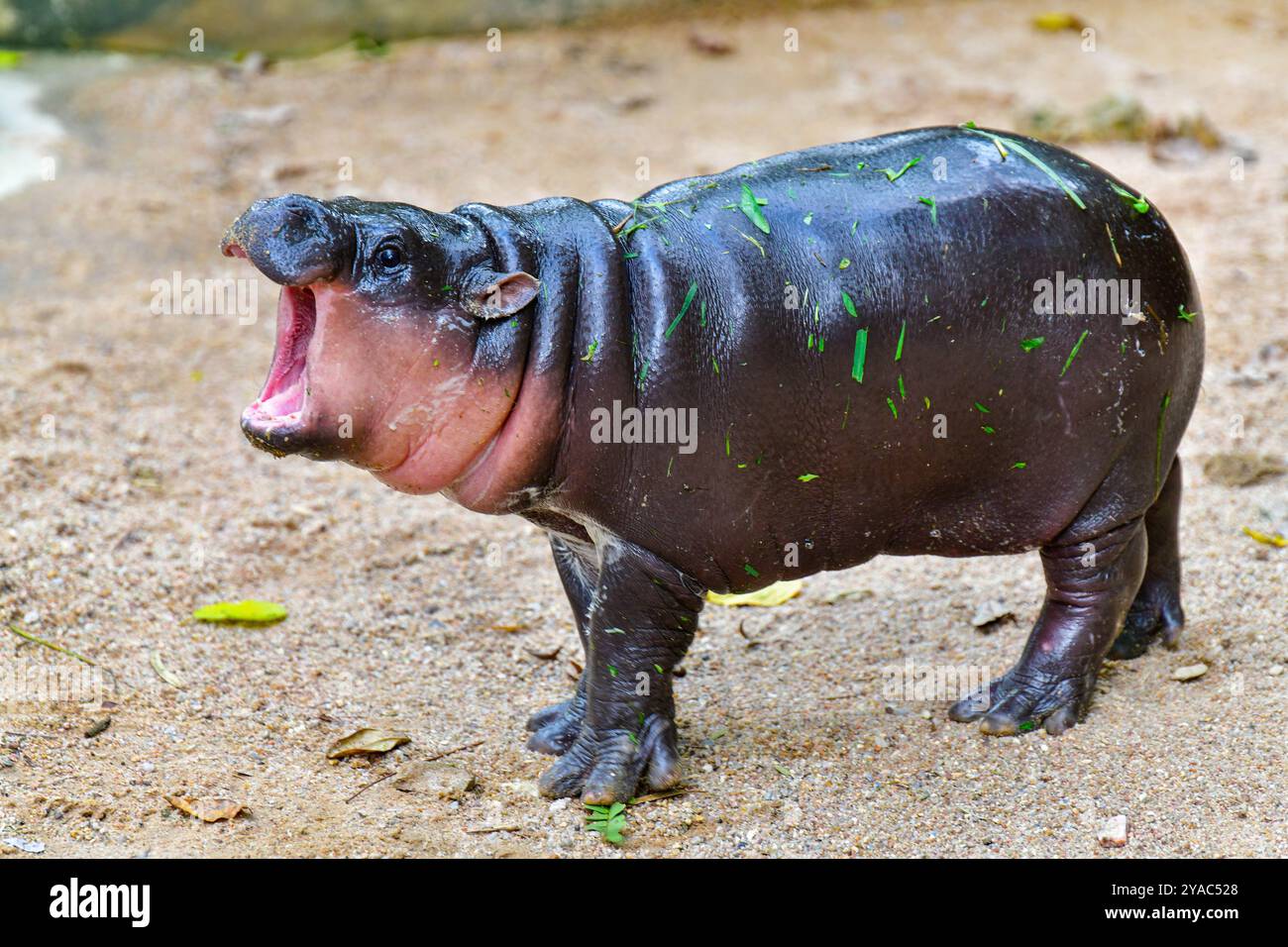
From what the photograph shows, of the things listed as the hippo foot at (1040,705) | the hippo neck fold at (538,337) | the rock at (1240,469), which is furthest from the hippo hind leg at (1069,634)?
the rock at (1240,469)

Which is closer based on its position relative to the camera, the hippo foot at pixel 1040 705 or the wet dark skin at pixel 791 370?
the wet dark skin at pixel 791 370

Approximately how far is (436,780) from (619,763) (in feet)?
1.92

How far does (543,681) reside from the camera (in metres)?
5.43

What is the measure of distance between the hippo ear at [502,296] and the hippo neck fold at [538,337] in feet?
0.20

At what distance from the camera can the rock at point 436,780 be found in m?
4.56

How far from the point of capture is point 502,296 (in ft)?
13.2

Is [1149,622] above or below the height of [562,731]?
A: above

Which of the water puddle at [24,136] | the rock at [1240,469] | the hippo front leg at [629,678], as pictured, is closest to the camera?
the hippo front leg at [629,678]

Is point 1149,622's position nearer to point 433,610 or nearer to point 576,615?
point 576,615

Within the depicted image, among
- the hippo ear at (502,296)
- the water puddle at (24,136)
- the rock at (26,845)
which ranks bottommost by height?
the rock at (26,845)

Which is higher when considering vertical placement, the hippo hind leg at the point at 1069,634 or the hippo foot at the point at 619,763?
the hippo hind leg at the point at 1069,634

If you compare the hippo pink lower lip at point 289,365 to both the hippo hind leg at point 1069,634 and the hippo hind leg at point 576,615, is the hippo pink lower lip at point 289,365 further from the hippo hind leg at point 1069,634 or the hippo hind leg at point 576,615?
the hippo hind leg at point 1069,634

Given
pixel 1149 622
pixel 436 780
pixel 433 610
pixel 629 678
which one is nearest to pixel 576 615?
pixel 629 678
